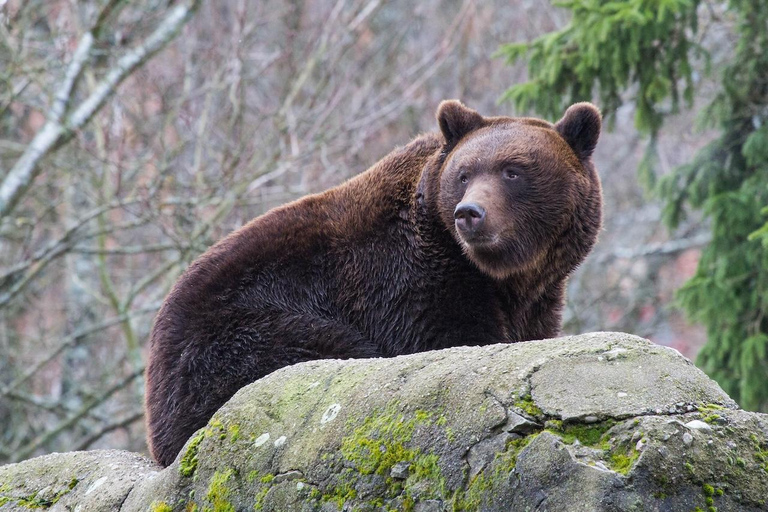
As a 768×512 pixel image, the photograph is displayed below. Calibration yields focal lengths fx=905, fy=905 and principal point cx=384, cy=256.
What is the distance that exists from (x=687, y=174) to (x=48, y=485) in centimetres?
643

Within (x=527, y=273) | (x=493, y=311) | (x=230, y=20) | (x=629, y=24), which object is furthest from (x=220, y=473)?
(x=230, y=20)

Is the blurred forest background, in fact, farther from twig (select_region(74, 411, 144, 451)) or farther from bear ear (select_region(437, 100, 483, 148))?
bear ear (select_region(437, 100, 483, 148))

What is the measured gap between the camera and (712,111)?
851 centimetres

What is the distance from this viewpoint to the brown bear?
186 inches

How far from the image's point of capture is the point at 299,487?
3.38m

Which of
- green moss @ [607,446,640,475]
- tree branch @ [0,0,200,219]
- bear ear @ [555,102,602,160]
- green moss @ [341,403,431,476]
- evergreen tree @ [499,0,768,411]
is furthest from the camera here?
tree branch @ [0,0,200,219]

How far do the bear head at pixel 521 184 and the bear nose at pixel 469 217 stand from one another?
59 mm

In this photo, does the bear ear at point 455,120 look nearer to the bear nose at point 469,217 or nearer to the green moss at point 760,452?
the bear nose at point 469,217

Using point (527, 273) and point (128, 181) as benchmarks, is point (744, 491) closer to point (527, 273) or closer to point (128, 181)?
point (527, 273)

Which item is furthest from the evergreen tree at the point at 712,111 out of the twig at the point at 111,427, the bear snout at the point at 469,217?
the twig at the point at 111,427

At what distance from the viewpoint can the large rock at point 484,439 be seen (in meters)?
2.76

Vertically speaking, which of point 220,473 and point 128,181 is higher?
point 128,181

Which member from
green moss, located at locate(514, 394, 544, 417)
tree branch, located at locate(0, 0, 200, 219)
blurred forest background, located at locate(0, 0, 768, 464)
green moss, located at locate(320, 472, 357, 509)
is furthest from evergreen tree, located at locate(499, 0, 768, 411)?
green moss, located at locate(320, 472, 357, 509)

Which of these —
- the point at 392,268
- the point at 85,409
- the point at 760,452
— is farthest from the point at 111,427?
the point at 760,452
